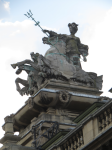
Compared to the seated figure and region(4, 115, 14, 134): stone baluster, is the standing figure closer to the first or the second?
the seated figure

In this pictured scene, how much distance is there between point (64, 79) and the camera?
4728 centimetres

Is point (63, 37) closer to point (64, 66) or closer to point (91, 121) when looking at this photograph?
point (64, 66)

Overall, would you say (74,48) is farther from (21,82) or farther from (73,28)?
(21,82)

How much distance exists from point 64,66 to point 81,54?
5.34 m

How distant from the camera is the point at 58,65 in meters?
48.2

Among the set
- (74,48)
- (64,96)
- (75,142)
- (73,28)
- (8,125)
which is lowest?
(75,142)

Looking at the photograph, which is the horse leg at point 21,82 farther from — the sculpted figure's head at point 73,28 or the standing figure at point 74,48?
the sculpted figure's head at point 73,28

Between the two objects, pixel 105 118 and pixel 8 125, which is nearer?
pixel 105 118

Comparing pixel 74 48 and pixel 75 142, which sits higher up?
pixel 74 48

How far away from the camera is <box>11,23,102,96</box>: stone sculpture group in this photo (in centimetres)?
4728

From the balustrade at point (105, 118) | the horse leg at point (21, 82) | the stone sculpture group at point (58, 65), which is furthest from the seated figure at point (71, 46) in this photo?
the balustrade at point (105, 118)

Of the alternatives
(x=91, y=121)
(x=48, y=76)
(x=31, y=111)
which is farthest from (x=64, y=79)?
(x=91, y=121)

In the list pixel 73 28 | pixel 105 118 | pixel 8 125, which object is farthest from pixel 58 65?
pixel 105 118

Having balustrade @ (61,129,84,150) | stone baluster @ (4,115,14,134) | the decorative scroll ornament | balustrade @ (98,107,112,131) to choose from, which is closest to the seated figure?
the decorative scroll ornament
